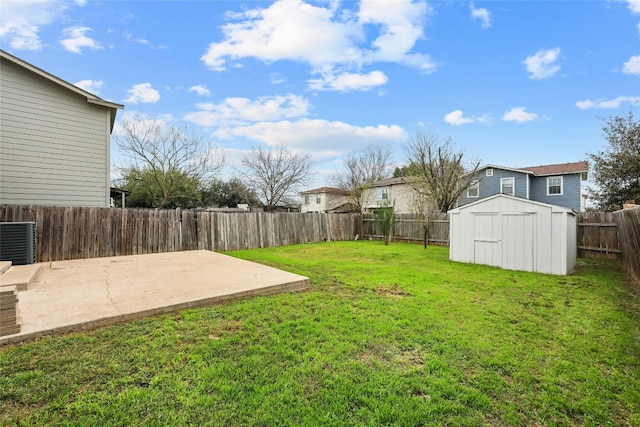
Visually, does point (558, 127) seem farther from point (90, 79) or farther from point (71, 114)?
point (90, 79)

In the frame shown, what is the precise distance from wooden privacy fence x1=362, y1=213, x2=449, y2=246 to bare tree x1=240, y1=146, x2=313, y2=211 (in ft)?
43.7

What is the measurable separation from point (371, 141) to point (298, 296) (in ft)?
87.4

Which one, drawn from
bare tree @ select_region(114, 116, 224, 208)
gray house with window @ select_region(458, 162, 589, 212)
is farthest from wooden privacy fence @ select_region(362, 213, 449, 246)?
bare tree @ select_region(114, 116, 224, 208)

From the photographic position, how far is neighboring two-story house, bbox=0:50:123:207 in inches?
302

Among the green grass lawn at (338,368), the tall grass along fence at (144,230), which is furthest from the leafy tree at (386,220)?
the green grass lawn at (338,368)

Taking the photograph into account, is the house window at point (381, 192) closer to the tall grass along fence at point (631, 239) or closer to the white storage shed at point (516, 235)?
the white storage shed at point (516, 235)

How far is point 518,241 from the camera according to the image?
743 centimetres

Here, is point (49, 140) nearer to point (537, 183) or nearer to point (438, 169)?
point (438, 169)

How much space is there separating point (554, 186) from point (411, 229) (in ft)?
37.8

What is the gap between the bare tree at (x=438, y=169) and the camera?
17172mm

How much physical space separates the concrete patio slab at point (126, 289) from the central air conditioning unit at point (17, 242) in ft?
1.40

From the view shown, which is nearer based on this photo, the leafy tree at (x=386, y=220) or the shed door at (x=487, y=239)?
the shed door at (x=487, y=239)

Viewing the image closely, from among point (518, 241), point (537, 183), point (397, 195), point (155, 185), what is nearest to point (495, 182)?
point (537, 183)

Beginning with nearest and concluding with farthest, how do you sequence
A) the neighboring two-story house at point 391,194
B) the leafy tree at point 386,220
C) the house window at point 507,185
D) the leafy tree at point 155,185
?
the leafy tree at point 386,220 < the house window at point 507,185 < the leafy tree at point 155,185 < the neighboring two-story house at point 391,194
